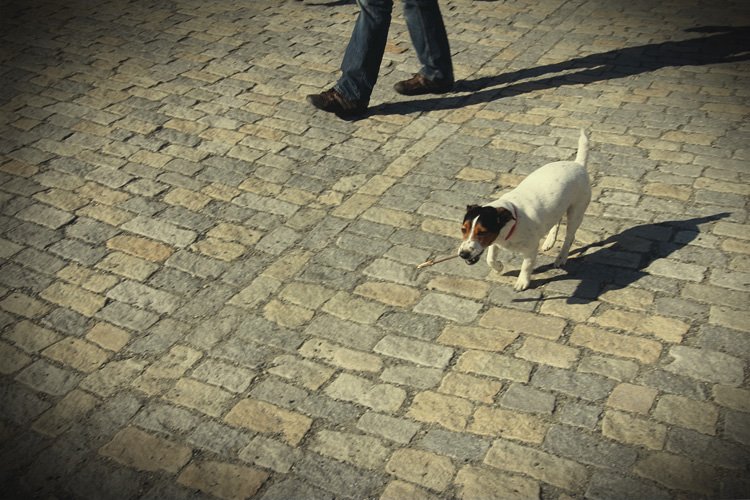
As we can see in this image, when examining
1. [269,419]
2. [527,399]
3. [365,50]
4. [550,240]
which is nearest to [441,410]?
[527,399]

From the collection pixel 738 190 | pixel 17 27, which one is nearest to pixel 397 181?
pixel 738 190

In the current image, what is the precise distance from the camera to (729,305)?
15.8 feet

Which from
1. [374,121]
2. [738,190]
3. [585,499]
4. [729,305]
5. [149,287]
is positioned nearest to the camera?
[585,499]

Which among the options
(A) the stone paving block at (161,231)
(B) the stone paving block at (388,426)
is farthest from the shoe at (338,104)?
(B) the stone paving block at (388,426)

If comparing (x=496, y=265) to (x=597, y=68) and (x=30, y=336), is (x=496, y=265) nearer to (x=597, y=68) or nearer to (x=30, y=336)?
(x=30, y=336)

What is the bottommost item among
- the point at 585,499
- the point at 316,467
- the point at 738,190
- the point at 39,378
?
the point at 738,190

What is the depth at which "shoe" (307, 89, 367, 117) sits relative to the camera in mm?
7532

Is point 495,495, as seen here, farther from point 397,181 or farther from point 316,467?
point 397,181

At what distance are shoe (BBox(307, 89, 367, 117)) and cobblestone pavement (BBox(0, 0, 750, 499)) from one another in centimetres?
16

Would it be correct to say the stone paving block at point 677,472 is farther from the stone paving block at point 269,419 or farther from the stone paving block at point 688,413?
the stone paving block at point 269,419

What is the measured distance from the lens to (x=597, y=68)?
8430 millimetres

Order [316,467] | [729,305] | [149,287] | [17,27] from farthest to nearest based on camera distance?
[17,27], [149,287], [729,305], [316,467]

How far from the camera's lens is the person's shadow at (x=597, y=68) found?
7.88 meters

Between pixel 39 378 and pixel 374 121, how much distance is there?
4158 millimetres
